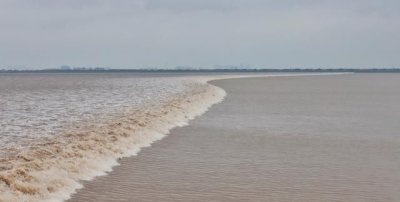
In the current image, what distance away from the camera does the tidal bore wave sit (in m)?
12.4

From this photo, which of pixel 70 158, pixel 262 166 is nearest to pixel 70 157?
pixel 70 158

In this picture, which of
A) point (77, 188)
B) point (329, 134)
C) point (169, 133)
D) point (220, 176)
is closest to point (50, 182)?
point (77, 188)

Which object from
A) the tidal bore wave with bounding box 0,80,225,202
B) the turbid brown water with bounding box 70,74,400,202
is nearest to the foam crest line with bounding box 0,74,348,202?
the tidal bore wave with bounding box 0,80,225,202

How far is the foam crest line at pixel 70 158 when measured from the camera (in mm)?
12336

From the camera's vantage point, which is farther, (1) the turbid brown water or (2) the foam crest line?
(1) the turbid brown water

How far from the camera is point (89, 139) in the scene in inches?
769

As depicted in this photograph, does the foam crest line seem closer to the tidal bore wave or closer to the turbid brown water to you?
the tidal bore wave

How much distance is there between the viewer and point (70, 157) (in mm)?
16000

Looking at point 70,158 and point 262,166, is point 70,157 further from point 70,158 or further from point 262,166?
point 262,166

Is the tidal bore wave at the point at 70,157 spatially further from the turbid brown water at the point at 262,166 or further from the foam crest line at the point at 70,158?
the turbid brown water at the point at 262,166

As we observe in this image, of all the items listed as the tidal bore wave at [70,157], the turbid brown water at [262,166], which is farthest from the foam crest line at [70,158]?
the turbid brown water at [262,166]

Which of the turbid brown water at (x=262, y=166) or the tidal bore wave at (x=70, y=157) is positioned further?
the turbid brown water at (x=262, y=166)

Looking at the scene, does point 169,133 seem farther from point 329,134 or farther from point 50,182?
point 50,182

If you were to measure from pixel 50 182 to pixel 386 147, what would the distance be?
11.8 m
